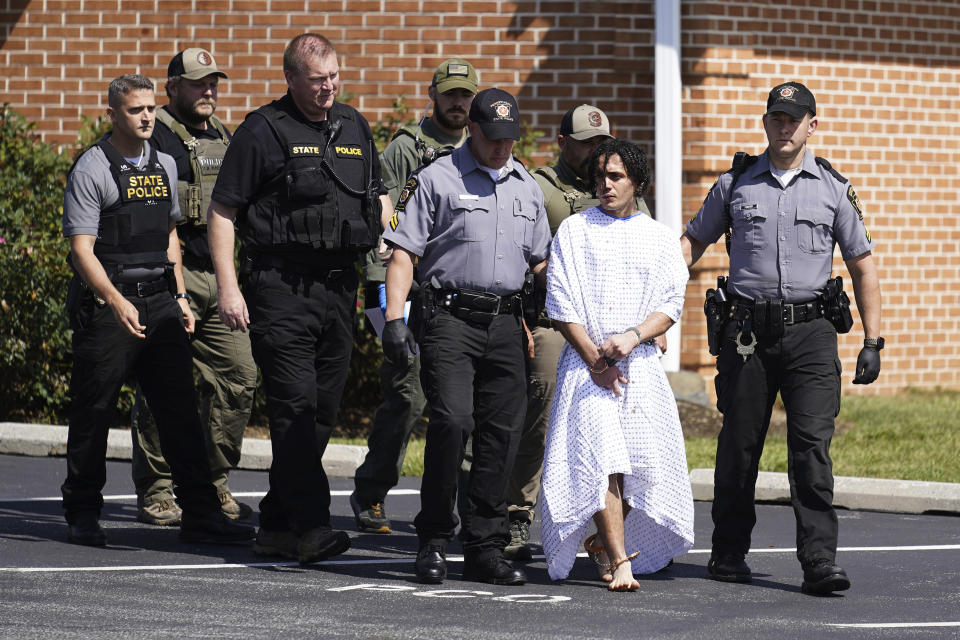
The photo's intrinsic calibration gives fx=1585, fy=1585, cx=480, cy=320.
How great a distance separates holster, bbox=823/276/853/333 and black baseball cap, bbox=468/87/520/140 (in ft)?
5.15

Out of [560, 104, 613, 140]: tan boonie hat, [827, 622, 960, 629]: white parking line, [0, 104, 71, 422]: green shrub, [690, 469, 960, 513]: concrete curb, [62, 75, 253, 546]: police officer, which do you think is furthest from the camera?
[0, 104, 71, 422]: green shrub

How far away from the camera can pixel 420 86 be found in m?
13.2

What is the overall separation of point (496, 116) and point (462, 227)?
51 cm

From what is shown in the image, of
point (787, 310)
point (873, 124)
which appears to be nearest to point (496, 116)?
point (787, 310)

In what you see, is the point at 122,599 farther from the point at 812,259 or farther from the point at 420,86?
the point at 420,86

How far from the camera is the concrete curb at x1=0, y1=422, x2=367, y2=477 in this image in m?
10.6

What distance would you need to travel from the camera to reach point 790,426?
7.07 metres

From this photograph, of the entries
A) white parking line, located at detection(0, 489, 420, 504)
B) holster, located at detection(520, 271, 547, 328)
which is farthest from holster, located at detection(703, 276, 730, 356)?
white parking line, located at detection(0, 489, 420, 504)

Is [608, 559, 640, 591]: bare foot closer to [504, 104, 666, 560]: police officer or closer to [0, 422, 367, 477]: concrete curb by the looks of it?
[504, 104, 666, 560]: police officer

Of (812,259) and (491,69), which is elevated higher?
(491,69)

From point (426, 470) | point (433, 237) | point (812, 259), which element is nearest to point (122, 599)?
point (426, 470)

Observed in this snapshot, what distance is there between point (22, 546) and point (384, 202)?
2.39 meters

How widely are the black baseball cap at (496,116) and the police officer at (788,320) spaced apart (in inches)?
42.3

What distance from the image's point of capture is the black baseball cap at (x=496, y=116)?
6.91 metres
